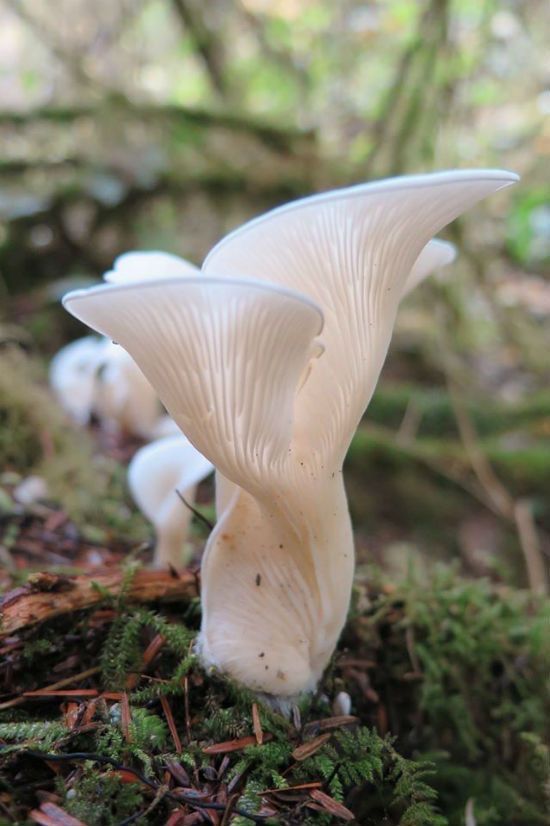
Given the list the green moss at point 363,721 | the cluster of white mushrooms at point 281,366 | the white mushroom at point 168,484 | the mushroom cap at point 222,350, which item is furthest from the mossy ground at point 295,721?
the mushroom cap at point 222,350

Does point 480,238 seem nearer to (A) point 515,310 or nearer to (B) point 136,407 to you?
(A) point 515,310

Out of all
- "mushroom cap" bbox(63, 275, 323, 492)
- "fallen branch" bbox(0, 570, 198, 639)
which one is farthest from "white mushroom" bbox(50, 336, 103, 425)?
"mushroom cap" bbox(63, 275, 323, 492)

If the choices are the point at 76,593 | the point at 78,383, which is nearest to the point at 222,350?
the point at 76,593

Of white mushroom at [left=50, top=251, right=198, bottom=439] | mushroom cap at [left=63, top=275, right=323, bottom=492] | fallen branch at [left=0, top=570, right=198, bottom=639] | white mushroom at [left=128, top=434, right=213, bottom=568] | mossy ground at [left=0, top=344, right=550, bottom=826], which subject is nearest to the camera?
mushroom cap at [left=63, top=275, right=323, bottom=492]

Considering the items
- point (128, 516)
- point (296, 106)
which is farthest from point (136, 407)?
point (296, 106)

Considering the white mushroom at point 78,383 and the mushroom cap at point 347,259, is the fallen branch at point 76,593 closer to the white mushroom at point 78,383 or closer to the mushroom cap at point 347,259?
the mushroom cap at point 347,259

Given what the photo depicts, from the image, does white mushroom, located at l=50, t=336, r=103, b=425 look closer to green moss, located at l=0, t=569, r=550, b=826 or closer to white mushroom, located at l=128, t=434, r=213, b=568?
white mushroom, located at l=128, t=434, r=213, b=568
